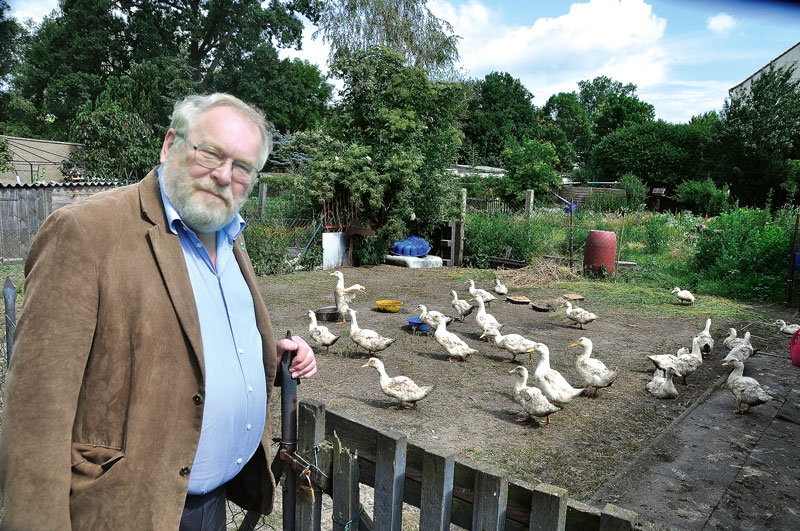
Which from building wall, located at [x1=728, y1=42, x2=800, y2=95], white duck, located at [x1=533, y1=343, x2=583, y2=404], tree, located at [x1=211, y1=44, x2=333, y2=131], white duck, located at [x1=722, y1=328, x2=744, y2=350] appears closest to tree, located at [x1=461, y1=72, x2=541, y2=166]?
tree, located at [x1=211, y1=44, x2=333, y2=131]

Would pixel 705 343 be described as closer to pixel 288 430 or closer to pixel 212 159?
pixel 288 430

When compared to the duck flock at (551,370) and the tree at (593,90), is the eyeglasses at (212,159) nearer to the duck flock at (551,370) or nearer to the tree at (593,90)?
the duck flock at (551,370)

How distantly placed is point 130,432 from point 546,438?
4.20m

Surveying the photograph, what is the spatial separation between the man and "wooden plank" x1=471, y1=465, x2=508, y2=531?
30.8 inches

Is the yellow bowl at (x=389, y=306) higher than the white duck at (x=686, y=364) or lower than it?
lower

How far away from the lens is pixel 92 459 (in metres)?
1.45

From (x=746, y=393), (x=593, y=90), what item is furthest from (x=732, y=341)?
(x=593, y=90)

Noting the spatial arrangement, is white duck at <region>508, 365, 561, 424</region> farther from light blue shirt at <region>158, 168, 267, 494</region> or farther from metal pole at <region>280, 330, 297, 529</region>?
light blue shirt at <region>158, 168, 267, 494</region>

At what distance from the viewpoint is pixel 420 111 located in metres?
17.4

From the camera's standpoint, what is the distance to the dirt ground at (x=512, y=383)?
4531 millimetres

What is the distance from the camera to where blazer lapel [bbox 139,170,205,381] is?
59.9 inches

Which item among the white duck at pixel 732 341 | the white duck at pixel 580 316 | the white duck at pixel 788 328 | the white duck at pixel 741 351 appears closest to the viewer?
the white duck at pixel 741 351

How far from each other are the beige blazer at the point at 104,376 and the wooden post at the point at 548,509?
44.9 inches

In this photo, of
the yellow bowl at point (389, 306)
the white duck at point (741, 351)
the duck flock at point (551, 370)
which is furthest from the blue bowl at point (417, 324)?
the white duck at point (741, 351)
